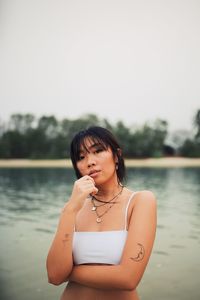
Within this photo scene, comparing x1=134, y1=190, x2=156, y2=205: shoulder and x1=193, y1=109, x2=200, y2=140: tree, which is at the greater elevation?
x1=193, y1=109, x2=200, y2=140: tree

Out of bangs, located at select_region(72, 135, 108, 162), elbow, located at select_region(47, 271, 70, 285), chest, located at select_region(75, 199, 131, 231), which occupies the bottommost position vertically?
elbow, located at select_region(47, 271, 70, 285)

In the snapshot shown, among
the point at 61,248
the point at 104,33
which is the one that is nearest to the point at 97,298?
the point at 61,248

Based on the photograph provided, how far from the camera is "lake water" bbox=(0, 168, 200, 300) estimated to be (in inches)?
84.9

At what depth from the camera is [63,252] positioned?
3.12 feet

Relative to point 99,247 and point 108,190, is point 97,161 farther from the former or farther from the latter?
point 99,247

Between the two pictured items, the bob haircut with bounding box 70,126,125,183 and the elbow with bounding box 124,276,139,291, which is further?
the bob haircut with bounding box 70,126,125,183

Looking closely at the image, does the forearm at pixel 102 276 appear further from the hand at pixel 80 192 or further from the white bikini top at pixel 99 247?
the hand at pixel 80 192

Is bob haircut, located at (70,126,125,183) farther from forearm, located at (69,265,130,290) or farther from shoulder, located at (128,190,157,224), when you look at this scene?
forearm, located at (69,265,130,290)

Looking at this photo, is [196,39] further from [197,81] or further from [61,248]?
[61,248]

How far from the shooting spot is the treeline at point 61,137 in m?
2.44

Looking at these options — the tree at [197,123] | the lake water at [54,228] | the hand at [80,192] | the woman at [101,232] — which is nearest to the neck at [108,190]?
the woman at [101,232]

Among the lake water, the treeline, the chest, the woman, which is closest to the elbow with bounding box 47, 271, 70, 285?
the woman

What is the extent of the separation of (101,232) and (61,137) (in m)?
1.59

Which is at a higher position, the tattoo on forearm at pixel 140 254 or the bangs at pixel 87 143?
the bangs at pixel 87 143
